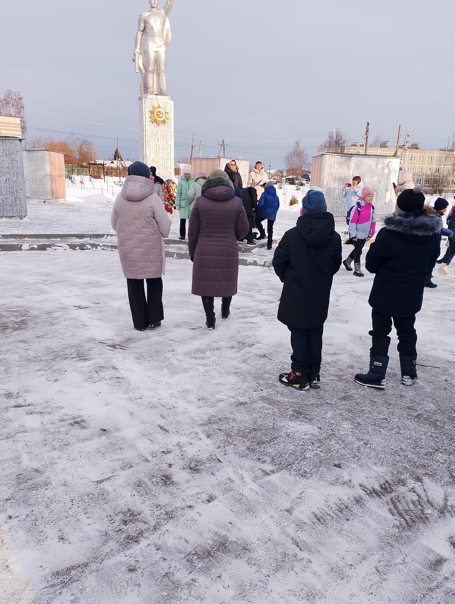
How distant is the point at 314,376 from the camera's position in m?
3.51

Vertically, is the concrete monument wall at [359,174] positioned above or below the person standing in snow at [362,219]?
above

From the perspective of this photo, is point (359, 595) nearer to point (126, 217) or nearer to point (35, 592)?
point (35, 592)

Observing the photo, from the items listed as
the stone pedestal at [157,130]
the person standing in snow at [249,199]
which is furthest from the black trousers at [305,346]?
the stone pedestal at [157,130]

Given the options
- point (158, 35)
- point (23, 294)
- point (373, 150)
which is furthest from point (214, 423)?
point (373, 150)

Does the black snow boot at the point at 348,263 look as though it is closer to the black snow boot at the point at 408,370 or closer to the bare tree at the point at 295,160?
the black snow boot at the point at 408,370

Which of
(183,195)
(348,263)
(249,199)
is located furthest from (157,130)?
(348,263)

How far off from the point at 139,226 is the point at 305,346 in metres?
2.03

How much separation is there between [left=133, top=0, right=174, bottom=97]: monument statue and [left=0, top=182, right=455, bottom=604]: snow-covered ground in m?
16.5

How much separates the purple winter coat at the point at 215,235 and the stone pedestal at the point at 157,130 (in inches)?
583

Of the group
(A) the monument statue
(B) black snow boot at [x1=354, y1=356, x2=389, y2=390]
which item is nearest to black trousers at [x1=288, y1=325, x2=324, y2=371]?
(B) black snow boot at [x1=354, y1=356, x2=389, y2=390]

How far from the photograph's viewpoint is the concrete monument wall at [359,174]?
1479cm

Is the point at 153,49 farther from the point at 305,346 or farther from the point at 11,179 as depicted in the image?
the point at 305,346

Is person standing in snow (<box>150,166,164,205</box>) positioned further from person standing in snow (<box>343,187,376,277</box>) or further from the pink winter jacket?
the pink winter jacket

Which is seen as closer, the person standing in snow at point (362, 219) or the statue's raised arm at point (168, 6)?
the person standing in snow at point (362, 219)
